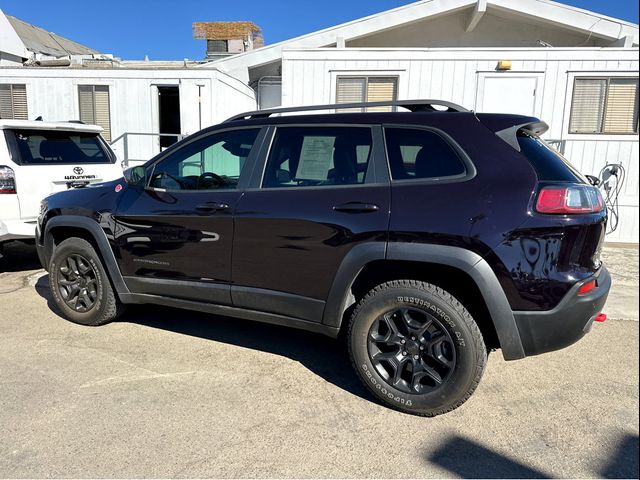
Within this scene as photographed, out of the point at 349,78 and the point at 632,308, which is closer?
the point at 632,308

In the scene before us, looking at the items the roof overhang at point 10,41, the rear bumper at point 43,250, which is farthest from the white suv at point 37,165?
the roof overhang at point 10,41

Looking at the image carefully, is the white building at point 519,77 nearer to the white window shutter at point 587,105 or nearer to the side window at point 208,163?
the white window shutter at point 587,105

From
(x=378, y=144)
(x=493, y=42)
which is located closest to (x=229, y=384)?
(x=378, y=144)

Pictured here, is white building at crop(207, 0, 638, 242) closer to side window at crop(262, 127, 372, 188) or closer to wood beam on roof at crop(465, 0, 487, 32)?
wood beam on roof at crop(465, 0, 487, 32)

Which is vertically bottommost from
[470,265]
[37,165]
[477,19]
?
[470,265]

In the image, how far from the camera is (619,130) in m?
9.04

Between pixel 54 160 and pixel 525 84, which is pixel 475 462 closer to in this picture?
pixel 54 160

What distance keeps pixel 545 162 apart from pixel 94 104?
35.0 ft

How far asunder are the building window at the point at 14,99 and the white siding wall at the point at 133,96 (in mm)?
136

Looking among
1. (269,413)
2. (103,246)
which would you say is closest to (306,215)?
(269,413)

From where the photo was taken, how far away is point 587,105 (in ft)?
29.3

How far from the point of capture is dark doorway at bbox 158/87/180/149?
11004mm

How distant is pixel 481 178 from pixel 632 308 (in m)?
3.61

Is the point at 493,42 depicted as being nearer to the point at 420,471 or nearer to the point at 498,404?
the point at 498,404
